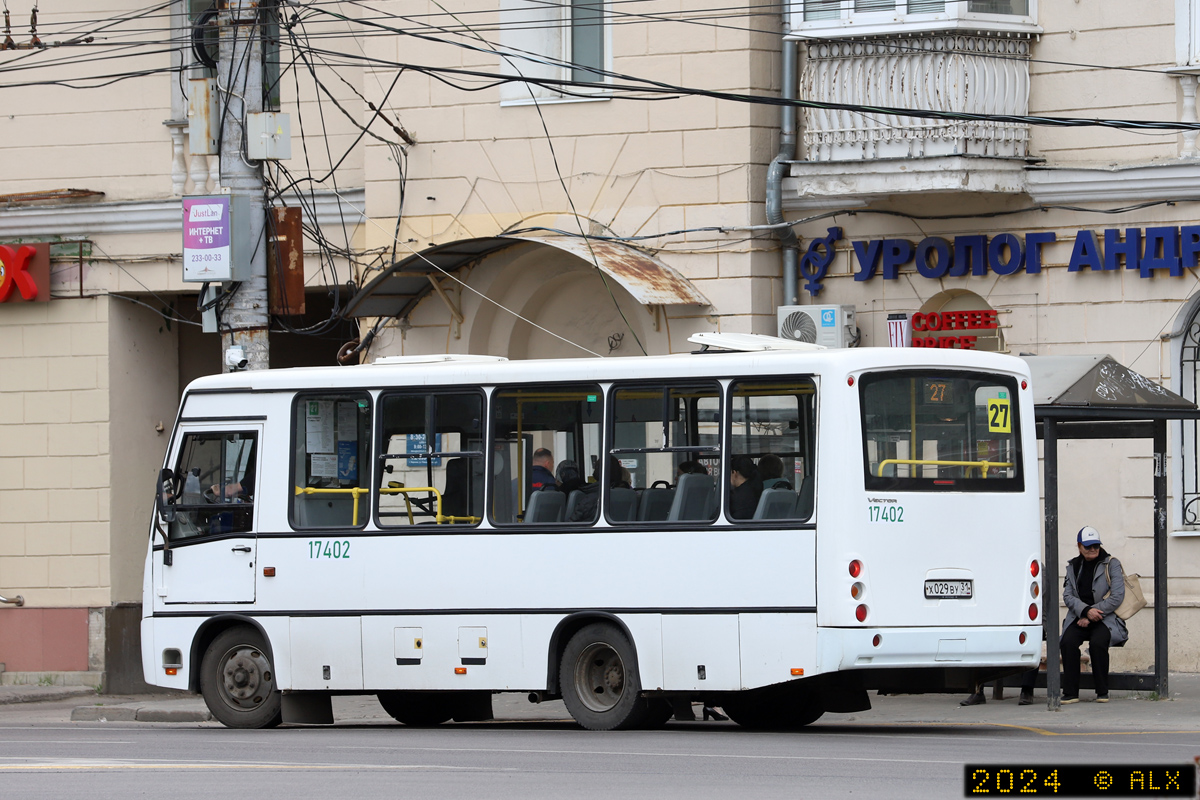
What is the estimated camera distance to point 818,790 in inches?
378

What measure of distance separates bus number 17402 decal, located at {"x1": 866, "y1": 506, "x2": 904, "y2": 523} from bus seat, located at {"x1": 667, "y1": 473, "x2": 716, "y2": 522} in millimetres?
1125

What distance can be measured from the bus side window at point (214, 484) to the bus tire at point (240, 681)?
2.76ft

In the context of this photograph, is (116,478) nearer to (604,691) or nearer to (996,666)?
(604,691)

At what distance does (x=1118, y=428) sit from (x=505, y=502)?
18.6 feet

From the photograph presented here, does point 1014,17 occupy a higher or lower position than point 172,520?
higher

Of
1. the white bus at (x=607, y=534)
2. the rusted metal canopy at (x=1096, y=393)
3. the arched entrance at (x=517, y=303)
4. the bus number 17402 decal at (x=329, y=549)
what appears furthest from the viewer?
the arched entrance at (x=517, y=303)

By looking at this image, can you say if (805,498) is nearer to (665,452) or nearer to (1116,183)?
(665,452)

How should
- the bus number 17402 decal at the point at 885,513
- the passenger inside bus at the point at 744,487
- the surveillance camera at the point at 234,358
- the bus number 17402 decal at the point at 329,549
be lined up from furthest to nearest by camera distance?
the surveillance camera at the point at 234,358 < the bus number 17402 decal at the point at 329,549 < the passenger inside bus at the point at 744,487 < the bus number 17402 decal at the point at 885,513

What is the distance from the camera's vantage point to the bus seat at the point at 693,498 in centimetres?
1302

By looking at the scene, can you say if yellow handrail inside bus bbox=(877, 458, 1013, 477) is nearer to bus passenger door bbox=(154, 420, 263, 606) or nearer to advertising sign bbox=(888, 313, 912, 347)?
bus passenger door bbox=(154, 420, 263, 606)

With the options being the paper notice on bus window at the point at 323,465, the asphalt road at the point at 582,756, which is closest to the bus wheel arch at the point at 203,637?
the asphalt road at the point at 582,756

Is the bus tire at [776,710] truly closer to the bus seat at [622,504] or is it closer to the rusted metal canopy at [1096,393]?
the bus seat at [622,504]

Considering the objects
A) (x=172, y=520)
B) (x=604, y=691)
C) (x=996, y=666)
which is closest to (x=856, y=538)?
(x=996, y=666)

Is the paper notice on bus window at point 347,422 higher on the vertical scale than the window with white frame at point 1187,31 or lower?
lower
